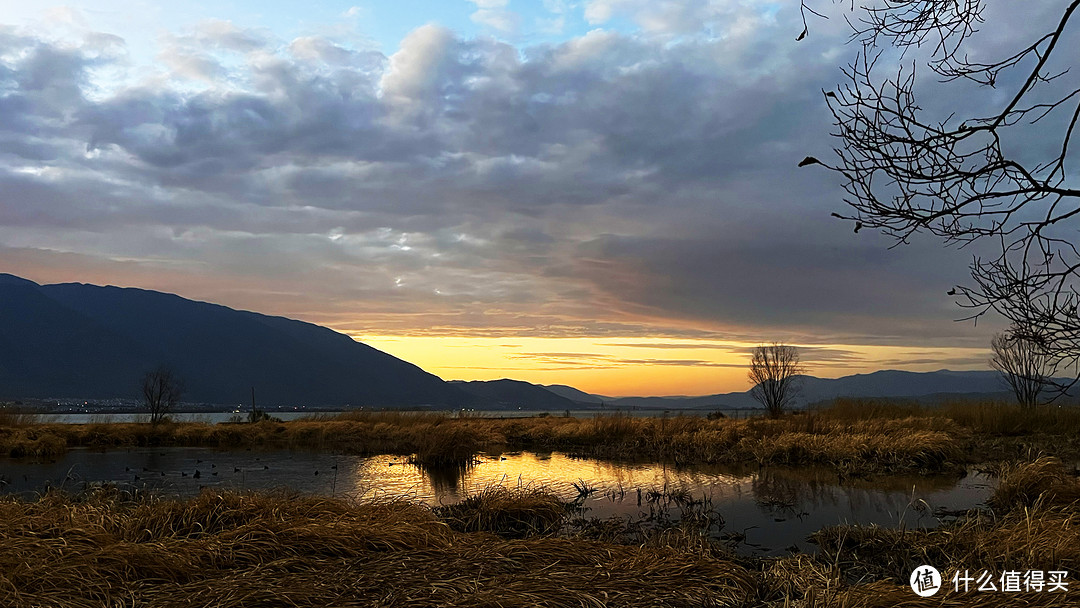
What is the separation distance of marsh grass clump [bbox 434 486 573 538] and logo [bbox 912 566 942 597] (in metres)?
4.29

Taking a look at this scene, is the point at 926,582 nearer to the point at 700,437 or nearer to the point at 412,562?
the point at 412,562

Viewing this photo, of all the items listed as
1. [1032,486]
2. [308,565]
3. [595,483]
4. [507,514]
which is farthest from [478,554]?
[1032,486]

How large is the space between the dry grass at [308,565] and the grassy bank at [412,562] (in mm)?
16

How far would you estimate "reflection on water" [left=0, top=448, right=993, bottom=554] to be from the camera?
973 cm

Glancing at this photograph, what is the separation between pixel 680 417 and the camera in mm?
25156

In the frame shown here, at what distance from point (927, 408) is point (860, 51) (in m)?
28.5

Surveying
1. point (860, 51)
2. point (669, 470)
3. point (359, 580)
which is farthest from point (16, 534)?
point (669, 470)

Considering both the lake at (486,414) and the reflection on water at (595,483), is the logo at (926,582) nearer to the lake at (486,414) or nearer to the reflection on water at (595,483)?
the reflection on water at (595,483)

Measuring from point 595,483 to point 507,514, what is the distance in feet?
15.8

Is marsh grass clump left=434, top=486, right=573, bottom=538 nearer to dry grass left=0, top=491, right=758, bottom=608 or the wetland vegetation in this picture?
the wetland vegetation

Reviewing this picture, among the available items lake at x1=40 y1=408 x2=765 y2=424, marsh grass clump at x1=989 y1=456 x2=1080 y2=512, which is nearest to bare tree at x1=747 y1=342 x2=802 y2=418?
lake at x1=40 y1=408 x2=765 y2=424

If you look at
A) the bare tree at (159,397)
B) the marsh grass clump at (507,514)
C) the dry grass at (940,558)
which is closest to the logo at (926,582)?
the dry grass at (940,558)

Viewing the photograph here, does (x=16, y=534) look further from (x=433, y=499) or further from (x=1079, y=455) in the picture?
(x=1079, y=455)

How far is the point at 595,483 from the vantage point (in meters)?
13.8
